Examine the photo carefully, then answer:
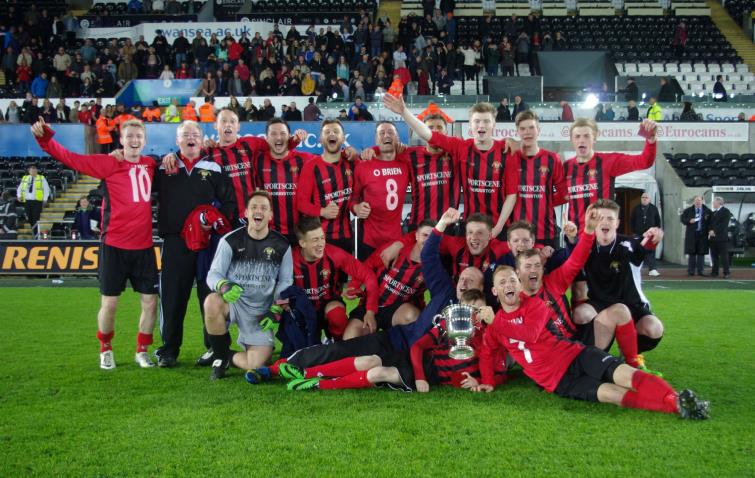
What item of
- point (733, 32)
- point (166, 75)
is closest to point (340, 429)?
point (166, 75)

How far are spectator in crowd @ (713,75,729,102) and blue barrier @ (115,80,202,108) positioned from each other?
12.3 metres

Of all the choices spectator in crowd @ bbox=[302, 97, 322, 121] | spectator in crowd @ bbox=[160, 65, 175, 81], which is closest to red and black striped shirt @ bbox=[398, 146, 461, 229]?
spectator in crowd @ bbox=[302, 97, 322, 121]

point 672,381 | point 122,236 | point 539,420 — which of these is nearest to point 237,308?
point 122,236

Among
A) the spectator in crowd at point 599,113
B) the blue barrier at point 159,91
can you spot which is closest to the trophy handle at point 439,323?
the spectator in crowd at point 599,113

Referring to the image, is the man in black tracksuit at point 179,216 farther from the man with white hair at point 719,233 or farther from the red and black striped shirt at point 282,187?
the man with white hair at point 719,233

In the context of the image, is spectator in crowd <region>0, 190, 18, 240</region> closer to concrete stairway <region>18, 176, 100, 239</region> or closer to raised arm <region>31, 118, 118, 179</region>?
concrete stairway <region>18, 176, 100, 239</region>

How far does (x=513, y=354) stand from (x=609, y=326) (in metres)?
0.69

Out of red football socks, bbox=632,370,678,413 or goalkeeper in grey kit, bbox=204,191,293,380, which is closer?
red football socks, bbox=632,370,678,413

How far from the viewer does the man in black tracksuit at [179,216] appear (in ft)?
18.0

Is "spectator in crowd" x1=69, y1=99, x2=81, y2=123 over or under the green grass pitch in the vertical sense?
over

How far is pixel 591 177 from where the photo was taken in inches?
215

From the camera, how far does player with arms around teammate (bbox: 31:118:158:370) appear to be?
538 cm

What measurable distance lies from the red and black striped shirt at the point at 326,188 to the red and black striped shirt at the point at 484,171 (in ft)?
2.33

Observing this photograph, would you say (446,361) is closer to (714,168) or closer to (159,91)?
(714,168)
